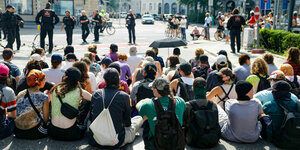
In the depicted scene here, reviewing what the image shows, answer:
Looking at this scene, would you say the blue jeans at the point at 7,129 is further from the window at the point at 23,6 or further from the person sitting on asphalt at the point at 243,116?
the window at the point at 23,6

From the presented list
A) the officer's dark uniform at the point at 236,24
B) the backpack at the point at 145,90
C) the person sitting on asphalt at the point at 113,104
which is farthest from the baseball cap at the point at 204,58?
the officer's dark uniform at the point at 236,24

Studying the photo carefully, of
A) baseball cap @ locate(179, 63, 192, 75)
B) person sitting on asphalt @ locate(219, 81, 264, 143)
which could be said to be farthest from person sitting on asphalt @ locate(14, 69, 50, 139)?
person sitting on asphalt @ locate(219, 81, 264, 143)

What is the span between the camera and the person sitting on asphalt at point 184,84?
6020mm

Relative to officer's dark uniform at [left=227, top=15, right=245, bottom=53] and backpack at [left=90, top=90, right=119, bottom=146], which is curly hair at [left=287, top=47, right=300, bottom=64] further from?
officer's dark uniform at [left=227, top=15, right=245, bottom=53]

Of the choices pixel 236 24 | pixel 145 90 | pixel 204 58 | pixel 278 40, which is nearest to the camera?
pixel 145 90

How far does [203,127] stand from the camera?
5160 mm

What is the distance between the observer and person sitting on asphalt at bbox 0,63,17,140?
5.20 meters

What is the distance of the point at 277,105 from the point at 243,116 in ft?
Result: 1.76

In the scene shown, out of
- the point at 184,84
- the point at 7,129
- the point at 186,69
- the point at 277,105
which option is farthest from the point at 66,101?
the point at 277,105

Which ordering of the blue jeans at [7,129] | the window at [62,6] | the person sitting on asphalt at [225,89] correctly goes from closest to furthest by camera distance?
the blue jeans at [7,129] < the person sitting on asphalt at [225,89] < the window at [62,6]

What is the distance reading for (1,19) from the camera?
15.7m

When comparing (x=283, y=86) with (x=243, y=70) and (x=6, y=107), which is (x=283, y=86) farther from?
(x=6, y=107)

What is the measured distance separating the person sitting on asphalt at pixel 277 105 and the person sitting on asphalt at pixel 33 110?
3.44 m

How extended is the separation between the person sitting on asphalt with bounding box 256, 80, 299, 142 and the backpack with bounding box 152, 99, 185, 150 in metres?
1.72
